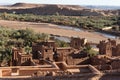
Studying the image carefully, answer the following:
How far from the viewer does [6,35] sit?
4353 cm

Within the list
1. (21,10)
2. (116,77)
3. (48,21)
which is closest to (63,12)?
(21,10)

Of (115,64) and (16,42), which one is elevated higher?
(115,64)

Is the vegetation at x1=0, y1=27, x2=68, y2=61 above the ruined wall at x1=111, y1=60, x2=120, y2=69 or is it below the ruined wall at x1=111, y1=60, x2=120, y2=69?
below

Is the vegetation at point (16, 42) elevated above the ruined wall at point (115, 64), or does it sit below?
below

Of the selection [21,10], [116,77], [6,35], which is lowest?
[21,10]

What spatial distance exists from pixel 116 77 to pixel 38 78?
10.6 feet

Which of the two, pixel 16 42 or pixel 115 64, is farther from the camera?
pixel 16 42

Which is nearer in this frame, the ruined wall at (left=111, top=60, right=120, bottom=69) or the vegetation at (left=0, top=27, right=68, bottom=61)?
the ruined wall at (left=111, top=60, right=120, bottom=69)

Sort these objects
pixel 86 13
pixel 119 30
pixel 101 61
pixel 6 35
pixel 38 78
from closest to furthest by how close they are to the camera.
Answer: pixel 38 78 < pixel 101 61 < pixel 6 35 < pixel 119 30 < pixel 86 13

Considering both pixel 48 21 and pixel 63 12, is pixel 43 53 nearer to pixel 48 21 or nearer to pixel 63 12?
pixel 48 21

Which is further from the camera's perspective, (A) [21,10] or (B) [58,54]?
(A) [21,10]

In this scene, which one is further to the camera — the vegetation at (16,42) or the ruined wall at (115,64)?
the vegetation at (16,42)

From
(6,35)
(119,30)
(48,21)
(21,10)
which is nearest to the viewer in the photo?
(6,35)

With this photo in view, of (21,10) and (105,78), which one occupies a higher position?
(105,78)
